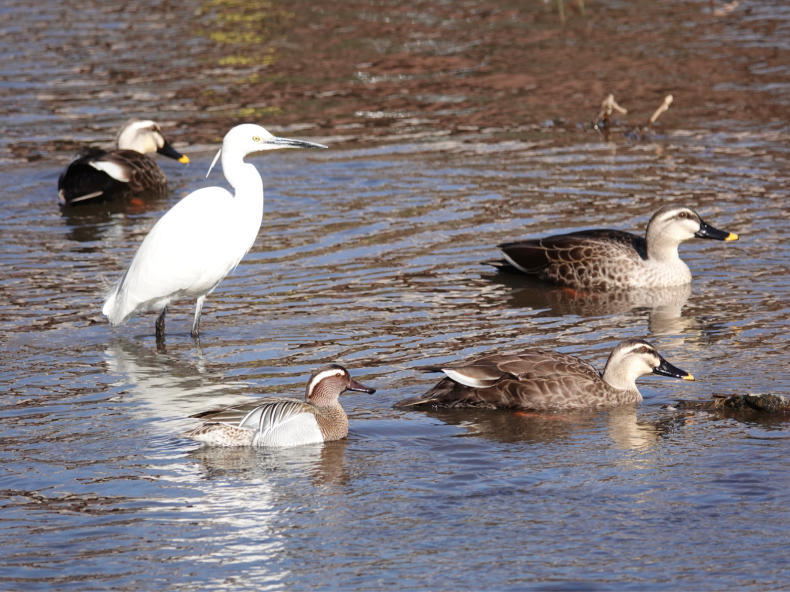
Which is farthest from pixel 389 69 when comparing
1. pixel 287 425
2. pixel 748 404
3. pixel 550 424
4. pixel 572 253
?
pixel 287 425

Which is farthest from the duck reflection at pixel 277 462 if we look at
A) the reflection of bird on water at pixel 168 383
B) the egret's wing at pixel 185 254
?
the egret's wing at pixel 185 254

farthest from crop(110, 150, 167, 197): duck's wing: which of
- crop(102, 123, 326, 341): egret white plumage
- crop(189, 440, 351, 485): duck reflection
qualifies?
crop(189, 440, 351, 485): duck reflection

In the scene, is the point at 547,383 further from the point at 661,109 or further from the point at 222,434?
the point at 661,109

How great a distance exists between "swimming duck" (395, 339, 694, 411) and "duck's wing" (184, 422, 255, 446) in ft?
4.01

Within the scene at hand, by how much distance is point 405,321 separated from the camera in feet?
36.7

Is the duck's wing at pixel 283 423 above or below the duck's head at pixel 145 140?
below

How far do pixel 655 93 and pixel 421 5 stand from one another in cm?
798

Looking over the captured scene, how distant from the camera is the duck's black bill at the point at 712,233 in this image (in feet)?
40.9

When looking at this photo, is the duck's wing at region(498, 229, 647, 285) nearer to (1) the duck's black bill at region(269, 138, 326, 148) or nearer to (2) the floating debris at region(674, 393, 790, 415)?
(1) the duck's black bill at region(269, 138, 326, 148)

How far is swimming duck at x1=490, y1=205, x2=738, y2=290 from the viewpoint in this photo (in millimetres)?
12305

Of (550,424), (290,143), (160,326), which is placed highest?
(290,143)

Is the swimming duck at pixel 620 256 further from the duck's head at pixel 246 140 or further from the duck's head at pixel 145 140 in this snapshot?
the duck's head at pixel 145 140

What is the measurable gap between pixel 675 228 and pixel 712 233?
0.36 m

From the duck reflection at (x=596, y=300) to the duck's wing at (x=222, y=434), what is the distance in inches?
157
